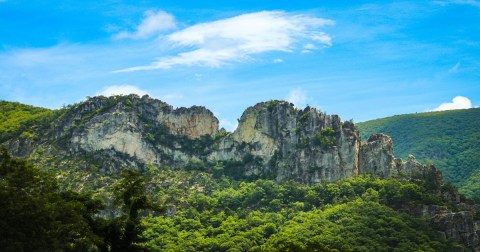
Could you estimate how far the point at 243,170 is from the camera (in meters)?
124

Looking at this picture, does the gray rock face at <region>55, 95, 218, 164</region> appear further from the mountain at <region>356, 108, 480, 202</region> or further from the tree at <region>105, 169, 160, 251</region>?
the tree at <region>105, 169, 160, 251</region>

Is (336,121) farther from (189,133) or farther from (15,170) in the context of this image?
(15,170)

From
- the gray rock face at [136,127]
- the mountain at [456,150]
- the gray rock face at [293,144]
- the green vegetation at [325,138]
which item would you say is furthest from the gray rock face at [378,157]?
the mountain at [456,150]

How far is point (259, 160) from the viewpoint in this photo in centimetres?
12362

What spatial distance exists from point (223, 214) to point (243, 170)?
16.8 meters

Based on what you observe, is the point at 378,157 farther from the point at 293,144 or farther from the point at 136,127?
the point at 136,127

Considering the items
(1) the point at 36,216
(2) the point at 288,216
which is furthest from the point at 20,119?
(1) the point at 36,216

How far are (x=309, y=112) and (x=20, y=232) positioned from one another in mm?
81552

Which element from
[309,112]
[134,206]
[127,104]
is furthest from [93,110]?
[134,206]

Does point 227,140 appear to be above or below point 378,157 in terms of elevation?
above

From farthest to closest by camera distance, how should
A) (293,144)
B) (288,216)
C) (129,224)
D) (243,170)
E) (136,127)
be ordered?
(243,170) < (136,127) < (293,144) < (288,216) < (129,224)

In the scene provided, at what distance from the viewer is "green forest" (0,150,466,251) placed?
50.2 meters

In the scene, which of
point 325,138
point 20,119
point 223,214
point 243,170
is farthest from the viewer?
point 20,119

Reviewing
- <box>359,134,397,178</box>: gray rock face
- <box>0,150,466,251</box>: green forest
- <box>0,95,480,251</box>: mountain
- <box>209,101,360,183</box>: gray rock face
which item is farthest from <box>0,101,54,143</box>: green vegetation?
<box>359,134,397,178</box>: gray rock face
